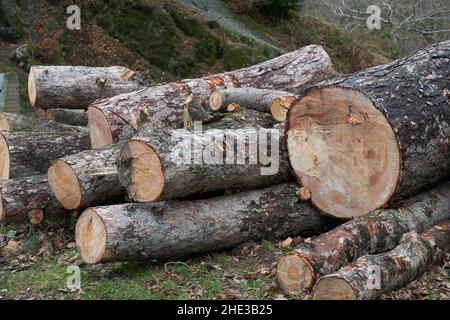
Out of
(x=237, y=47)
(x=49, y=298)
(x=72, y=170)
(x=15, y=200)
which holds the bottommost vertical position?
(x=49, y=298)

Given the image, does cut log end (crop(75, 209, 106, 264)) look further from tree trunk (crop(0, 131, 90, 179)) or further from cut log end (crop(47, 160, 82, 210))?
tree trunk (crop(0, 131, 90, 179))

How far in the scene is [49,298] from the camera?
5504mm

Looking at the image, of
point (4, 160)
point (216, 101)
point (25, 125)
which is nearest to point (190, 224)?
point (216, 101)

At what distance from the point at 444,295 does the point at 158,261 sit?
259 centimetres

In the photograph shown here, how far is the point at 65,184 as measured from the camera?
21.3 ft

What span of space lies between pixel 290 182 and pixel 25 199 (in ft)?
9.48

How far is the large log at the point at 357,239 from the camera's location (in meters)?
5.17

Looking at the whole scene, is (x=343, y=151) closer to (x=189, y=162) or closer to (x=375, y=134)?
(x=375, y=134)

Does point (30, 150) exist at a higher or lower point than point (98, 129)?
lower

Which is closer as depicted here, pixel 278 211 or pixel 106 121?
pixel 278 211

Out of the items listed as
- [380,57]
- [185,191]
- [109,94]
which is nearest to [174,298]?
[185,191]

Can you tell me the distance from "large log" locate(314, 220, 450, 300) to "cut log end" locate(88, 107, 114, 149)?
3.62 m

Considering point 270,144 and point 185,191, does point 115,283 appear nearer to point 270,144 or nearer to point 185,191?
point 185,191
